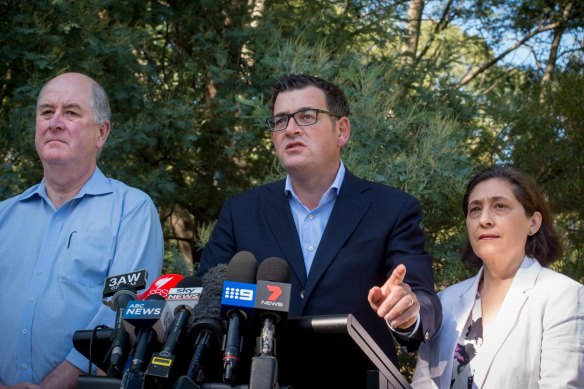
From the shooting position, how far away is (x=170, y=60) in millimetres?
8023

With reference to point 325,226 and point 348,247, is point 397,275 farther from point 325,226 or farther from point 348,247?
point 325,226

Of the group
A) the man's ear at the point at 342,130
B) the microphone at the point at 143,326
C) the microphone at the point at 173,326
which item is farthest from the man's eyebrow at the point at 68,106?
the microphone at the point at 143,326

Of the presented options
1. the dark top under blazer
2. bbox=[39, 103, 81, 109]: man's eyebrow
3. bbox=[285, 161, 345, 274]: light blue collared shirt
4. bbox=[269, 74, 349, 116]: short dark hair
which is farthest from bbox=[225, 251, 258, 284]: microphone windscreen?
bbox=[39, 103, 81, 109]: man's eyebrow

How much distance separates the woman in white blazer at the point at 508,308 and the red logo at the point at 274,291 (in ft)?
5.73

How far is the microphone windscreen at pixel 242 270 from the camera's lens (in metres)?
1.97

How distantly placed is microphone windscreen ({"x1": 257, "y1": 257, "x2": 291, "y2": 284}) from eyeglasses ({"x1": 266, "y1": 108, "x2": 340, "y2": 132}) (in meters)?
1.48

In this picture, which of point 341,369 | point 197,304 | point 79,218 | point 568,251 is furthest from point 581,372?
point 568,251

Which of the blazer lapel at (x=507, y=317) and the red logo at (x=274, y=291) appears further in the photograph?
the blazer lapel at (x=507, y=317)

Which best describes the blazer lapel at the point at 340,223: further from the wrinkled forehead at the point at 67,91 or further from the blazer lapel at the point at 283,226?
the wrinkled forehead at the point at 67,91

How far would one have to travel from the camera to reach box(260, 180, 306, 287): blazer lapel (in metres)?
3.12

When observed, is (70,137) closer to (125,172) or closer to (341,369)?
(341,369)

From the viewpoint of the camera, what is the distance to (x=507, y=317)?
3428 mm

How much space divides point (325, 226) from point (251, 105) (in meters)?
3.55

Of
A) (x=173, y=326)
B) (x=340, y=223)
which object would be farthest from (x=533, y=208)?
(x=173, y=326)
